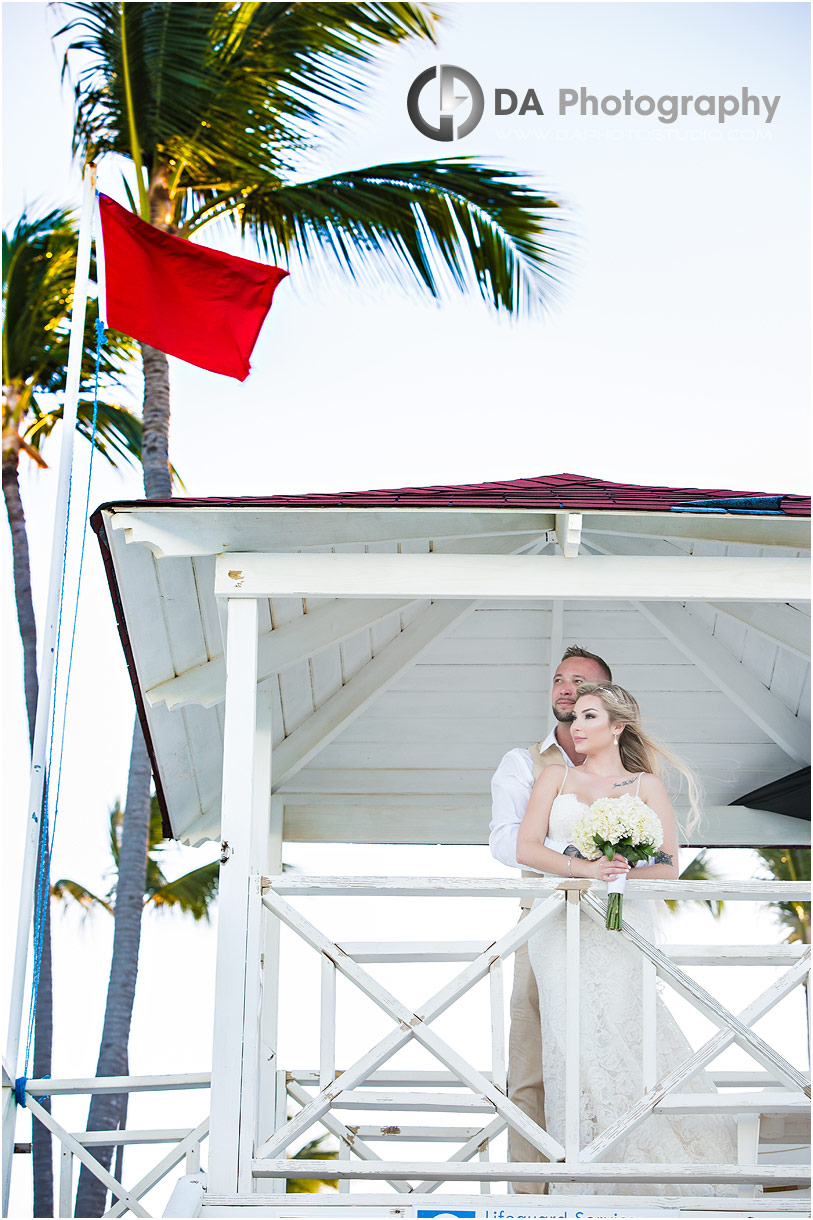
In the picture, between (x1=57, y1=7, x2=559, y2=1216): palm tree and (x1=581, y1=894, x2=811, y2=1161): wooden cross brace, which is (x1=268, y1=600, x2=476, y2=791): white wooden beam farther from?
(x1=57, y1=7, x2=559, y2=1216): palm tree

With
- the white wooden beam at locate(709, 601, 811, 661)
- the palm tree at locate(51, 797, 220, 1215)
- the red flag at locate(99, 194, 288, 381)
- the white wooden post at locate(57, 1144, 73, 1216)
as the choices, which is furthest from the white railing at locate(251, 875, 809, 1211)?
the palm tree at locate(51, 797, 220, 1215)

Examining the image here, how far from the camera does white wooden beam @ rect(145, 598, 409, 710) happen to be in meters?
7.00

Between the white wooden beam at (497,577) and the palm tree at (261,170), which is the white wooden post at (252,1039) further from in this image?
the palm tree at (261,170)

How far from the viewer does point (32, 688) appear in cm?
1859

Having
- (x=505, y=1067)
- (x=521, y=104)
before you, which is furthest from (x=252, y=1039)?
(x=521, y=104)

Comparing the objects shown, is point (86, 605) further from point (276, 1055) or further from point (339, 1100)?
point (339, 1100)

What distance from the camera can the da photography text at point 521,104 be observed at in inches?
428

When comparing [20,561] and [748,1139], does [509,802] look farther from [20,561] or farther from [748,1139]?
[20,561]

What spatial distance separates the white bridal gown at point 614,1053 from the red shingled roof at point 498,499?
1.34 metres

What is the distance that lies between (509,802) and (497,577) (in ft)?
3.45

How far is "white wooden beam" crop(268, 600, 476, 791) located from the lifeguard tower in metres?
0.02

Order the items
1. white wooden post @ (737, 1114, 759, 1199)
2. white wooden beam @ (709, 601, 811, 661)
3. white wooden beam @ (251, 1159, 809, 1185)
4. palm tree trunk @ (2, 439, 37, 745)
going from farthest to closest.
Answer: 1. palm tree trunk @ (2, 439, 37, 745)
2. white wooden beam @ (709, 601, 811, 661)
3. white wooden post @ (737, 1114, 759, 1199)
4. white wooden beam @ (251, 1159, 809, 1185)

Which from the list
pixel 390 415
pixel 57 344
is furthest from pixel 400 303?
pixel 57 344

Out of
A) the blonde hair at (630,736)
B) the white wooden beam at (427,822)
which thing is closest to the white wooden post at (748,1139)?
the blonde hair at (630,736)
